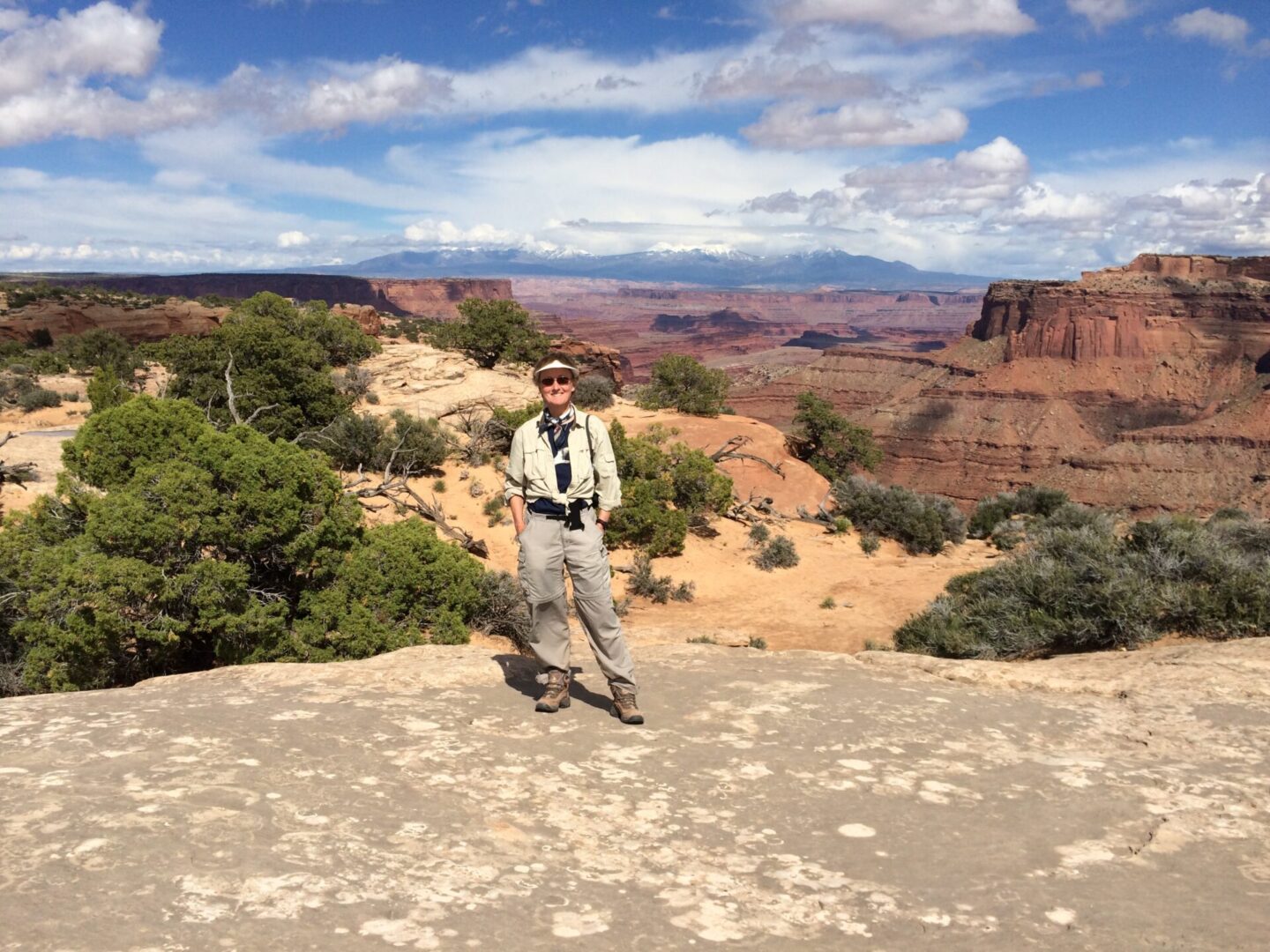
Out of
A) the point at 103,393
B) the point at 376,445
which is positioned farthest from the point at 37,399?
the point at 376,445

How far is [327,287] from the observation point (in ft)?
402

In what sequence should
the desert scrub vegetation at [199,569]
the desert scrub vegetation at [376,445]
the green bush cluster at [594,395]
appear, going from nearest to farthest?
the desert scrub vegetation at [199,569], the desert scrub vegetation at [376,445], the green bush cluster at [594,395]

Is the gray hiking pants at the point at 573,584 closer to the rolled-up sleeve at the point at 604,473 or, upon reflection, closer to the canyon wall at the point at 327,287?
the rolled-up sleeve at the point at 604,473

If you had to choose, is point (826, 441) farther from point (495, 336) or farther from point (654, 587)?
point (654, 587)

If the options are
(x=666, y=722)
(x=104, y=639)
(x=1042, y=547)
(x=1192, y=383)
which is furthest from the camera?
(x=1192, y=383)

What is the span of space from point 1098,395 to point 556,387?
92.9 meters

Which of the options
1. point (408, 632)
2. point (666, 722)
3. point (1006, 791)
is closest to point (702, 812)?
point (666, 722)

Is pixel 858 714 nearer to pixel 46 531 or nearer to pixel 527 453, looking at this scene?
pixel 527 453

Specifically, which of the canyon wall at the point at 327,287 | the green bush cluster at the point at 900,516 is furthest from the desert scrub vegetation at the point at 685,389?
the canyon wall at the point at 327,287

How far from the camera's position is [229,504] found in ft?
28.2

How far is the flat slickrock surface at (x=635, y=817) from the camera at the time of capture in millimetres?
2535

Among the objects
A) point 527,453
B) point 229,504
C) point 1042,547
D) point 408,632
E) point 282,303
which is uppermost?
point 282,303

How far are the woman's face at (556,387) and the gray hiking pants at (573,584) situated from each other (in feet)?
2.21

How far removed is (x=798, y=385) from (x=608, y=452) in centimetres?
9929
